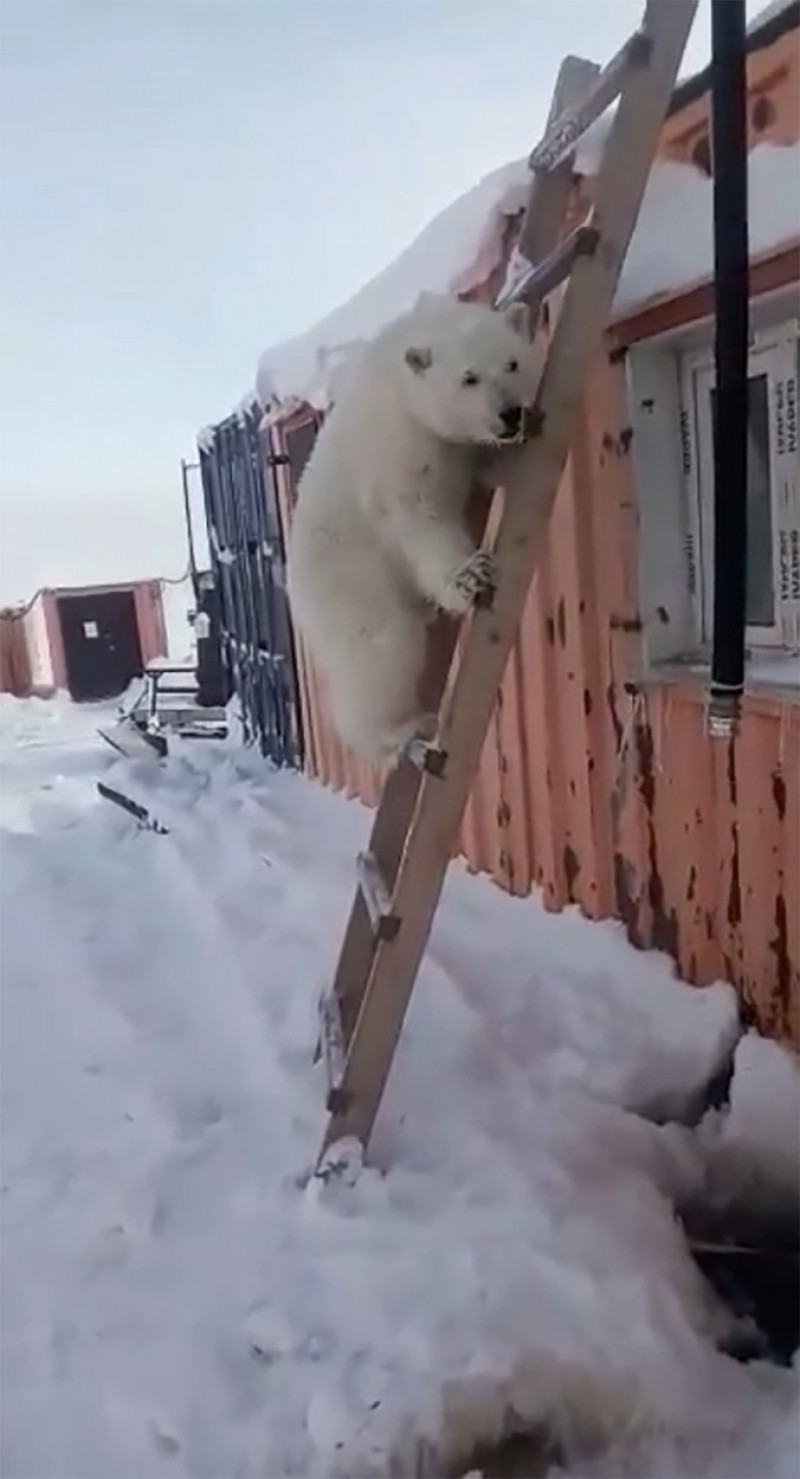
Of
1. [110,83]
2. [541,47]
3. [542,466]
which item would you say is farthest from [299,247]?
[542,466]

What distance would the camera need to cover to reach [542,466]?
147 centimetres

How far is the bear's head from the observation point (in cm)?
154

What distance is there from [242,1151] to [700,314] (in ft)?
5.23

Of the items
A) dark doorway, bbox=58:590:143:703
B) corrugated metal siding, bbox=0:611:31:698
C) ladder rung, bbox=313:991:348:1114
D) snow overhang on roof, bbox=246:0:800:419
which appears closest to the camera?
snow overhang on roof, bbox=246:0:800:419

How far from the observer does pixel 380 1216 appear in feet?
5.36

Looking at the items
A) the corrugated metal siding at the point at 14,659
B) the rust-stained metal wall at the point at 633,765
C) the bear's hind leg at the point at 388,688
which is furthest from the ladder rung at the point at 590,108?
the corrugated metal siding at the point at 14,659

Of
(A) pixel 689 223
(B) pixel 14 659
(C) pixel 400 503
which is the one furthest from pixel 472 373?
(B) pixel 14 659

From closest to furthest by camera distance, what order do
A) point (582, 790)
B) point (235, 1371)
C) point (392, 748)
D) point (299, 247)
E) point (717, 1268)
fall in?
point (235, 1371) → point (717, 1268) → point (392, 748) → point (582, 790) → point (299, 247)

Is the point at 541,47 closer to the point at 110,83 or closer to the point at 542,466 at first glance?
the point at 542,466

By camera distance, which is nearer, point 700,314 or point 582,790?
point 700,314

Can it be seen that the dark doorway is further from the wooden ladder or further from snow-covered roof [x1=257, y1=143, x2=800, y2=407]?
the wooden ladder

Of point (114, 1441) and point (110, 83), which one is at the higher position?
point (110, 83)

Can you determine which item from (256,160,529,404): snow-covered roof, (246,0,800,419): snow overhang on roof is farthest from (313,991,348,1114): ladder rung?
(256,160,529,404): snow-covered roof

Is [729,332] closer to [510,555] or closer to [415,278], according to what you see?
[510,555]
